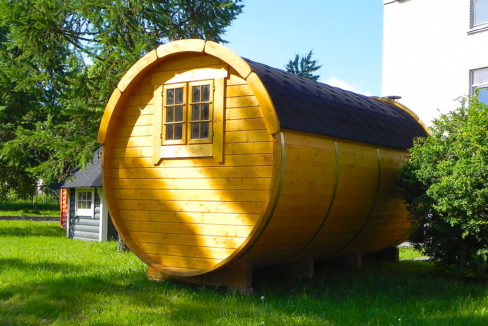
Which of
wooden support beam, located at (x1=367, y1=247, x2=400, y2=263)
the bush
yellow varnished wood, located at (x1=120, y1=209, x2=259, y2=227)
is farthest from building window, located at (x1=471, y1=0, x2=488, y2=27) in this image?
yellow varnished wood, located at (x1=120, y1=209, x2=259, y2=227)

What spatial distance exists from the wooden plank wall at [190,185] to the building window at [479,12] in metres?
10.6

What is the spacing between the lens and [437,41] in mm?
16641

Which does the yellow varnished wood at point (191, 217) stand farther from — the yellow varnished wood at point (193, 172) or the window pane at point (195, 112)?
the window pane at point (195, 112)

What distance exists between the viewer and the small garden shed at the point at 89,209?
16984 mm

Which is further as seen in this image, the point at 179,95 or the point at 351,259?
the point at 351,259

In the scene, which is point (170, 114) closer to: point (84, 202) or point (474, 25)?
point (84, 202)

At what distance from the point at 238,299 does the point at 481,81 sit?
37.2 ft

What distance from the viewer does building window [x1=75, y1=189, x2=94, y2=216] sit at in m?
17.7

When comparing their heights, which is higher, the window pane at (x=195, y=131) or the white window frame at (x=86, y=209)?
the window pane at (x=195, y=131)

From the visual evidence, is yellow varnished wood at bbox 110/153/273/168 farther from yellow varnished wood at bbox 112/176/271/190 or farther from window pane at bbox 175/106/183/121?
window pane at bbox 175/106/183/121

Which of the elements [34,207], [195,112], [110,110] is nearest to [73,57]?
[110,110]

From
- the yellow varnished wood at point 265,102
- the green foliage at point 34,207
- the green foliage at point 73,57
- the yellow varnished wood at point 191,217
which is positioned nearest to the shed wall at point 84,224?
the green foliage at point 73,57

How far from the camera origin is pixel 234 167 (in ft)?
25.0

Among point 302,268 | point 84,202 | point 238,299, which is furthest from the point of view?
point 84,202
